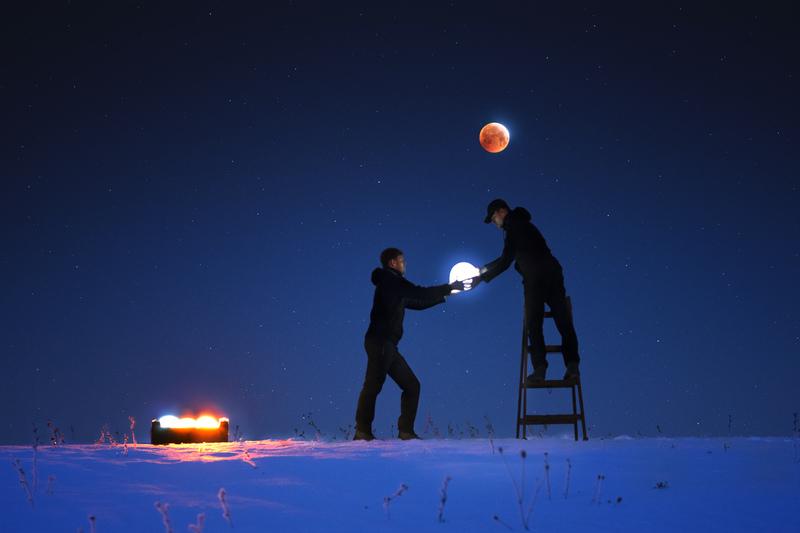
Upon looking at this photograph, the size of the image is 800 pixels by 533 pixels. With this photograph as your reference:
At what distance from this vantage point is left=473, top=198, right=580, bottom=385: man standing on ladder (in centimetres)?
938

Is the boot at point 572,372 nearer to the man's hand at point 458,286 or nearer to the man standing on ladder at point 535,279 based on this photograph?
the man standing on ladder at point 535,279

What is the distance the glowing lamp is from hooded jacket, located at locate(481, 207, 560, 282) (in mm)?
4300

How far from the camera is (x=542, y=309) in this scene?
9594 mm

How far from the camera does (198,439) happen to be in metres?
9.78

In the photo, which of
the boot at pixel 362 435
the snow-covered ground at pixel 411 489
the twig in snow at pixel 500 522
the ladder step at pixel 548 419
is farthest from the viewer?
the boot at pixel 362 435

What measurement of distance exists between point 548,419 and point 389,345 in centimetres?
236

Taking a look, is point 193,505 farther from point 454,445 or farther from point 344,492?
point 454,445

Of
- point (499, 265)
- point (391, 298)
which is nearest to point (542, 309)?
point (499, 265)

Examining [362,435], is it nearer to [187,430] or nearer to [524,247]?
[187,430]

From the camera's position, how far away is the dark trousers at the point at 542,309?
30.9ft

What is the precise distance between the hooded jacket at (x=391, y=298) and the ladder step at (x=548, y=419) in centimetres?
218

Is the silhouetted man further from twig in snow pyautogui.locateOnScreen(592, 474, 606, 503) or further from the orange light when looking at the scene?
twig in snow pyautogui.locateOnScreen(592, 474, 606, 503)

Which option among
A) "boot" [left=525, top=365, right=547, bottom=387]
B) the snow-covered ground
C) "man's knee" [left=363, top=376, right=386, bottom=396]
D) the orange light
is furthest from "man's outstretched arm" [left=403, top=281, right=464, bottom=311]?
the snow-covered ground

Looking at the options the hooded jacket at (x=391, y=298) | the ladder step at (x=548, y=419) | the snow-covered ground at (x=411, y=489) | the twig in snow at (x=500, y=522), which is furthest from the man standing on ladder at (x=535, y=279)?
the twig in snow at (x=500, y=522)
